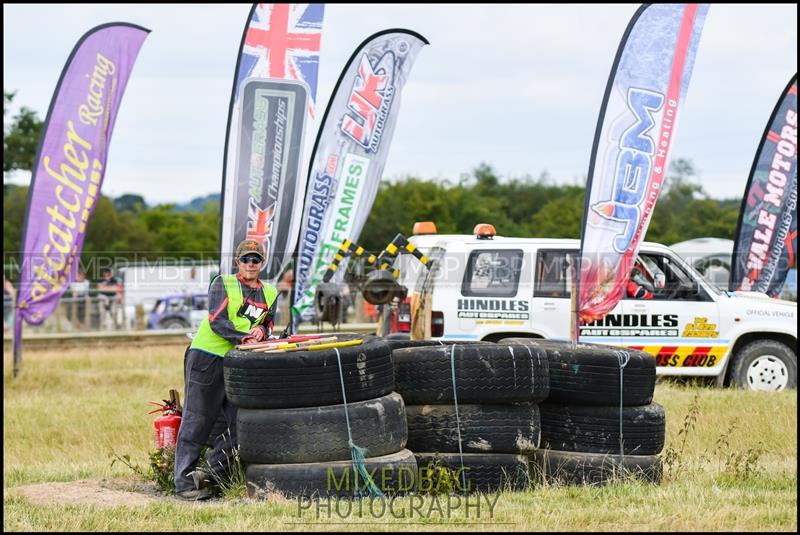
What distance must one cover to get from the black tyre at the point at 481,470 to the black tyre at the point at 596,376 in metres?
0.73

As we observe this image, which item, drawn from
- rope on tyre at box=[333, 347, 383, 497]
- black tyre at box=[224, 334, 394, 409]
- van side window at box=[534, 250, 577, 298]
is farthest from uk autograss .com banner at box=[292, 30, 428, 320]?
rope on tyre at box=[333, 347, 383, 497]

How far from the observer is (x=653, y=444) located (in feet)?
28.3

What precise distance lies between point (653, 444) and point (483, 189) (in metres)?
56.0

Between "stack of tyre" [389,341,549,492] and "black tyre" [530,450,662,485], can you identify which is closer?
"stack of tyre" [389,341,549,492]

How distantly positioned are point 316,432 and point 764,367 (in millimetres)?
9236

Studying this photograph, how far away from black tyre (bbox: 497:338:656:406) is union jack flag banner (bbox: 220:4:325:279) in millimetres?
7938

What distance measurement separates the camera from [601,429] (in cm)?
852

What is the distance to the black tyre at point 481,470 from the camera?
801 centimetres

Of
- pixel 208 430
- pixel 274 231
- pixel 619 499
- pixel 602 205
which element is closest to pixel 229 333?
pixel 208 430

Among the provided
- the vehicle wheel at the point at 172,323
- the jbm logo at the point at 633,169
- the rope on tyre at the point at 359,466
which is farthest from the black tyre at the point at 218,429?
the vehicle wheel at the point at 172,323

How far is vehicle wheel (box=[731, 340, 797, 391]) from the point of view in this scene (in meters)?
15.1

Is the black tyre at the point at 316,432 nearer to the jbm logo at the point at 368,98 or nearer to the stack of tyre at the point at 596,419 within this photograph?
the stack of tyre at the point at 596,419

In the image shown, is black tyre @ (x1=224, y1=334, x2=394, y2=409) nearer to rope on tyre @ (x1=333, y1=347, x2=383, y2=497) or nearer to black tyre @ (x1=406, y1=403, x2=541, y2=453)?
rope on tyre @ (x1=333, y1=347, x2=383, y2=497)

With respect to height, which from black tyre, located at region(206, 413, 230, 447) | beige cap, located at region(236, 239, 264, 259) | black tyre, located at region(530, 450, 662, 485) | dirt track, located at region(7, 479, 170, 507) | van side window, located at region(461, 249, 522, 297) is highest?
beige cap, located at region(236, 239, 264, 259)
